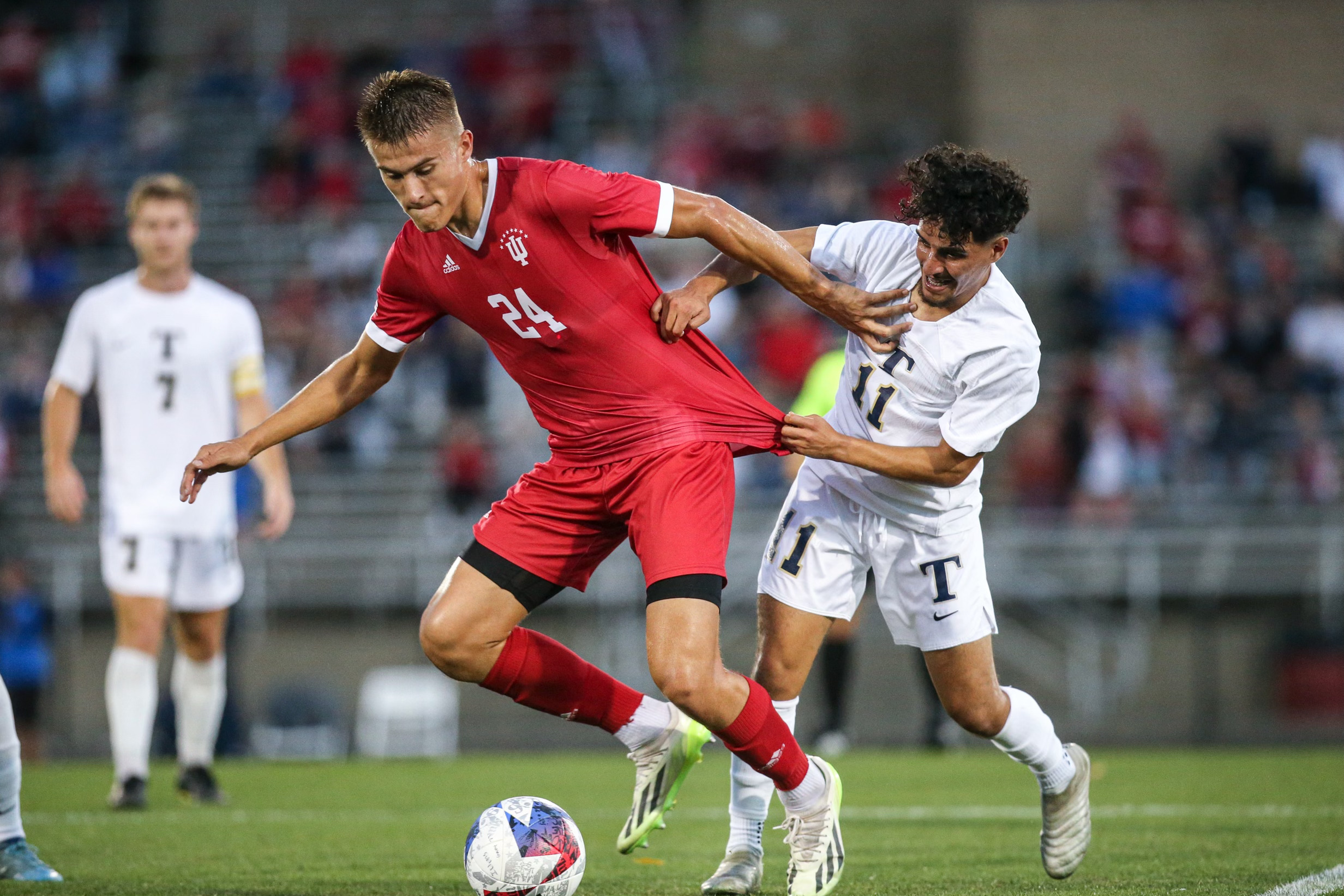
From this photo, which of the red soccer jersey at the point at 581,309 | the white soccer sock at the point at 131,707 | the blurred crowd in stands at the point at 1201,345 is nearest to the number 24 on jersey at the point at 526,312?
the red soccer jersey at the point at 581,309

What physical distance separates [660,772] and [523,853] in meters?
0.76

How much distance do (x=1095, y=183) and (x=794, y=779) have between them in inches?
646

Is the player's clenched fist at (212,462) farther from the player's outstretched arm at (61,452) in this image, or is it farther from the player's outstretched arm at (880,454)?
the player's outstretched arm at (61,452)

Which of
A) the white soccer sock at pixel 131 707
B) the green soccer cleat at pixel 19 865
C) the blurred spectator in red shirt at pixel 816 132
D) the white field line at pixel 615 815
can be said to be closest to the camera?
the green soccer cleat at pixel 19 865

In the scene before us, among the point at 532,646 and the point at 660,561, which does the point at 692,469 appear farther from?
the point at 532,646

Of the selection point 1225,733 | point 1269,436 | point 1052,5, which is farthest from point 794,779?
point 1052,5

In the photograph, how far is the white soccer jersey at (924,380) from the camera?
4.92 m

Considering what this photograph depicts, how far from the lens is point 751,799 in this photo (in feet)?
17.0

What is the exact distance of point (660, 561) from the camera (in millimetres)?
4719

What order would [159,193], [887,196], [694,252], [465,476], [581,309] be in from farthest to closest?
[887,196], [694,252], [465,476], [159,193], [581,309]

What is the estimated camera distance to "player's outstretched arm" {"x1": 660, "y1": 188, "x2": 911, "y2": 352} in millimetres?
4719

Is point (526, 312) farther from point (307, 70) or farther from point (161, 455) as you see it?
point (307, 70)

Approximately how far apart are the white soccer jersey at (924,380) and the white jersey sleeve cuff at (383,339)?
1407 millimetres

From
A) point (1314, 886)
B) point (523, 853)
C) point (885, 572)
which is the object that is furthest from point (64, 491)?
point (1314, 886)
